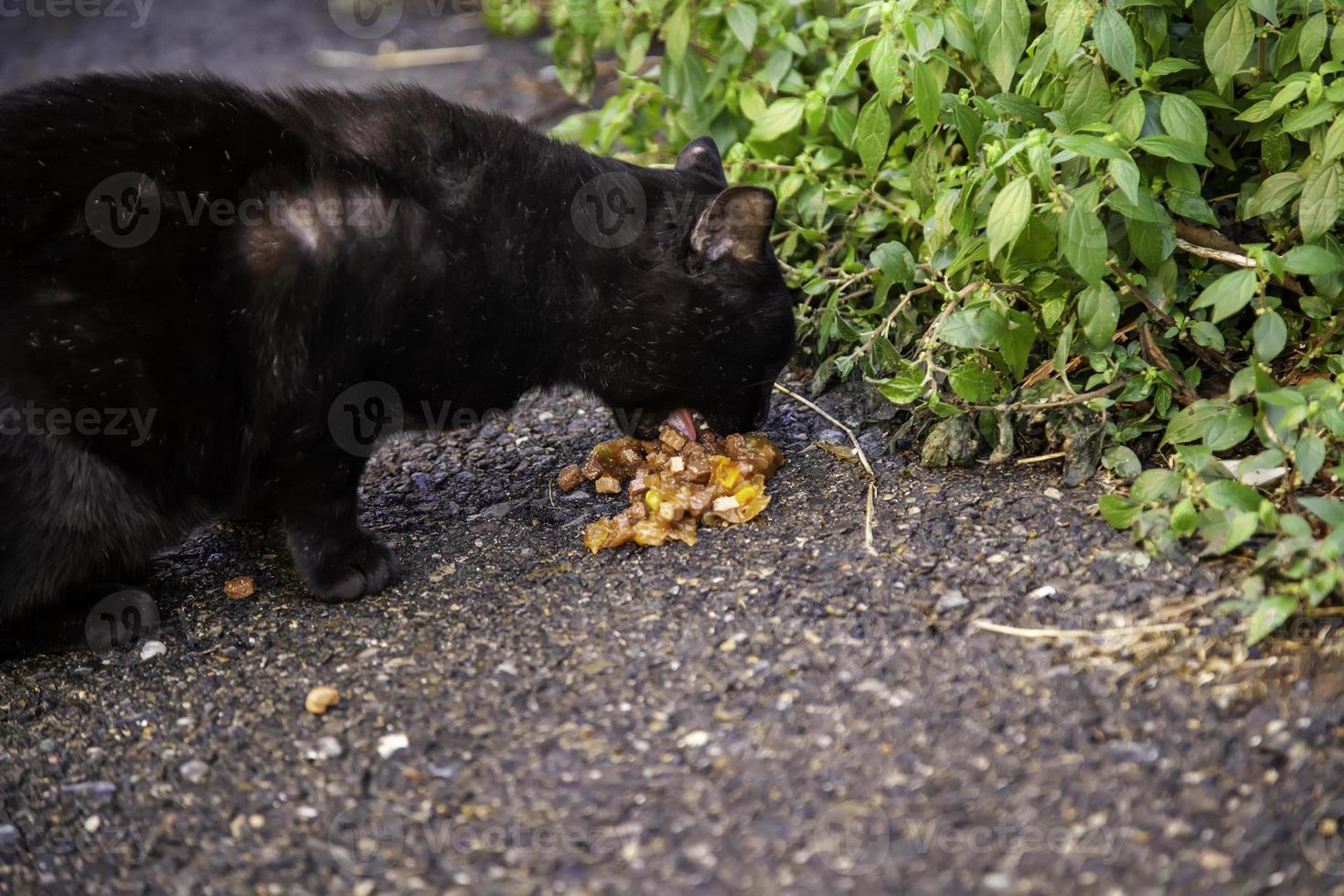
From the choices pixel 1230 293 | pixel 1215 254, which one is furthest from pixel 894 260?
pixel 1230 293

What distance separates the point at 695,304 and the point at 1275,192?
3.91ft

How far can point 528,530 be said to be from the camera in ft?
9.05

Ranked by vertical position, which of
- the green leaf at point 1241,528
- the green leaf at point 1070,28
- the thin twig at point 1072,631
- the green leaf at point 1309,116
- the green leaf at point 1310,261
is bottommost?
the thin twig at point 1072,631

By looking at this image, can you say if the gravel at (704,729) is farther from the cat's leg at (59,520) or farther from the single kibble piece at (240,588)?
the cat's leg at (59,520)

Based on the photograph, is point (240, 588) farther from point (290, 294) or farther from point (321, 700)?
point (290, 294)

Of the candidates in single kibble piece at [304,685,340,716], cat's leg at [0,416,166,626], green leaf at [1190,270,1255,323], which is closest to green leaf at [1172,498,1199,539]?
green leaf at [1190,270,1255,323]

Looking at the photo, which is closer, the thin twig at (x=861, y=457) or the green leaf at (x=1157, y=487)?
the green leaf at (x=1157, y=487)

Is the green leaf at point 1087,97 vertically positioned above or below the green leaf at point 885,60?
below

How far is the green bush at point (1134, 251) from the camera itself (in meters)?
2.22

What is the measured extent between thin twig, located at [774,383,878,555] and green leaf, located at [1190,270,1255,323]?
0.76 metres

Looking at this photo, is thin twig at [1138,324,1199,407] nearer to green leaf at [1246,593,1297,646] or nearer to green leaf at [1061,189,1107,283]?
green leaf at [1061,189,1107,283]

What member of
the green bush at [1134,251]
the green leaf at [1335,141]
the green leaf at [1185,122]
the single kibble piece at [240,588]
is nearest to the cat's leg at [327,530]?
the single kibble piece at [240,588]

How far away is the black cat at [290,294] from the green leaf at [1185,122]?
0.79 m

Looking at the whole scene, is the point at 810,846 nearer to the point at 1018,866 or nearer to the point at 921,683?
the point at 1018,866
